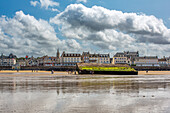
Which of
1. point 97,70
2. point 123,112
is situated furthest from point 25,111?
point 97,70

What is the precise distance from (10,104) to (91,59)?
608 ft

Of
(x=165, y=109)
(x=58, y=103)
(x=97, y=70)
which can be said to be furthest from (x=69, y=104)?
(x=97, y=70)

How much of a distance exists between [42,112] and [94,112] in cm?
279

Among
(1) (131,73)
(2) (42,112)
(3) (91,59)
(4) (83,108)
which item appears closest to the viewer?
(2) (42,112)

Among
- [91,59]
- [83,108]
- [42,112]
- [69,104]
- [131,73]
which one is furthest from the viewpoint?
[91,59]

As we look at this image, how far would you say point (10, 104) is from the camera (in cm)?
1387

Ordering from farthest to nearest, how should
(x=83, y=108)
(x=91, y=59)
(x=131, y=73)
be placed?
(x=91, y=59), (x=131, y=73), (x=83, y=108)

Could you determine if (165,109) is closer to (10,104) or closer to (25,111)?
(25,111)

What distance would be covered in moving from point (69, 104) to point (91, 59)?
185045 mm

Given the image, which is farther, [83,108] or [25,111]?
[83,108]

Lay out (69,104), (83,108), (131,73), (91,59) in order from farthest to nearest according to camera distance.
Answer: (91,59)
(131,73)
(69,104)
(83,108)

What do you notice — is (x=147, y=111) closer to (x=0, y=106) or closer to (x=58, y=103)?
(x=58, y=103)

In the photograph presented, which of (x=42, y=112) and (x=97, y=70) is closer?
(x=42, y=112)

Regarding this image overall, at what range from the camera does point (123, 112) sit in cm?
1162
